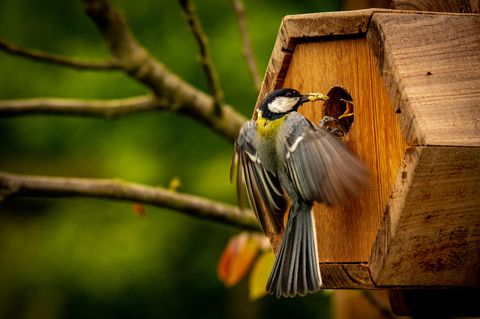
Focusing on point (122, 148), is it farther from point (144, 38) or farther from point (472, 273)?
point (472, 273)

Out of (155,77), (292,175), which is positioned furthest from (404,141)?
(155,77)

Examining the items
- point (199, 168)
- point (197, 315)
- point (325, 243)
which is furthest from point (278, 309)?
point (325, 243)

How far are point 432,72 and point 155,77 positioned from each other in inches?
60.8

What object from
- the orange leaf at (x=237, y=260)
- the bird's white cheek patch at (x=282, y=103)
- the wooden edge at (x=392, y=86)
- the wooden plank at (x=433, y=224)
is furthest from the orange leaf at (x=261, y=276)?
the wooden edge at (x=392, y=86)

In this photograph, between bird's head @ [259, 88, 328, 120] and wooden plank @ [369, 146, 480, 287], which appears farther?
bird's head @ [259, 88, 328, 120]

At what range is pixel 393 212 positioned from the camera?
2.29m

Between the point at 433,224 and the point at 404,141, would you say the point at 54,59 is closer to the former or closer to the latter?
the point at 404,141

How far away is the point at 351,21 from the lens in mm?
2521

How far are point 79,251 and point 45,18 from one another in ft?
6.90

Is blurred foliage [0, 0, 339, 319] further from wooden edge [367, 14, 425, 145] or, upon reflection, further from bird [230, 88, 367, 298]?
wooden edge [367, 14, 425, 145]

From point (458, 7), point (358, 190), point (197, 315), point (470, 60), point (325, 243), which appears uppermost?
point (458, 7)

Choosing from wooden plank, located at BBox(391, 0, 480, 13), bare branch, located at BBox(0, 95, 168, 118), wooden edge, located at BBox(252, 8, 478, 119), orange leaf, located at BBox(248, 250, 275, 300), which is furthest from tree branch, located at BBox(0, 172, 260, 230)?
wooden plank, located at BBox(391, 0, 480, 13)

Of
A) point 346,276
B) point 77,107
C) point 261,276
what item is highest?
point 77,107

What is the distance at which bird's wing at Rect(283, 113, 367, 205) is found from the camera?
2342mm
